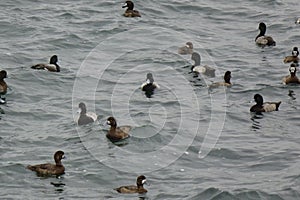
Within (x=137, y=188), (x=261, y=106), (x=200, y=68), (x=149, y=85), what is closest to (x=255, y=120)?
(x=261, y=106)

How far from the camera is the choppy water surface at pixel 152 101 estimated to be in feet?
74.5

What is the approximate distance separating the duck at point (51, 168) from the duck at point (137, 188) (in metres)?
1.79

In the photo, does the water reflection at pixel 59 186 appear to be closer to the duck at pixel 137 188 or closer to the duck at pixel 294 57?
the duck at pixel 137 188

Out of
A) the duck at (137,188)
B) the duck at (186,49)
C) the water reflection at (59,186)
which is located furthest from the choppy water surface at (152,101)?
the duck at (186,49)

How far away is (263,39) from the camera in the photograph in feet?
119

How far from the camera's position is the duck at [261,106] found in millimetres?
28344

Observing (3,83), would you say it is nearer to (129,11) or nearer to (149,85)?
(149,85)

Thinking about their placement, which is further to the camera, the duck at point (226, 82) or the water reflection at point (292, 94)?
the duck at point (226, 82)

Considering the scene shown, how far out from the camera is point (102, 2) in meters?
42.1

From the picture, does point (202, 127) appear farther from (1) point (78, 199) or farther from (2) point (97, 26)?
(2) point (97, 26)

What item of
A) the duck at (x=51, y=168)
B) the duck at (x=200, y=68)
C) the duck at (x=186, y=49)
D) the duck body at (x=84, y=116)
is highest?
the duck at (x=186, y=49)

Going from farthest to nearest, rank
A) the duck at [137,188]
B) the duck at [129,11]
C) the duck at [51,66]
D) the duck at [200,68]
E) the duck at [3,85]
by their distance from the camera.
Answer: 1. the duck at [129,11]
2. the duck at [200,68]
3. the duck at [51,66]
4. the duck at [3,85]
5. the duck at [137,188]

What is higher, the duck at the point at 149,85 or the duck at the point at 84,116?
the duck at the point at 149,85

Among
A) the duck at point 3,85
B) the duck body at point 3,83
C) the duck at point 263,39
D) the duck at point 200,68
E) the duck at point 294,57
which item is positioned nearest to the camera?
the duck at point 3,85
